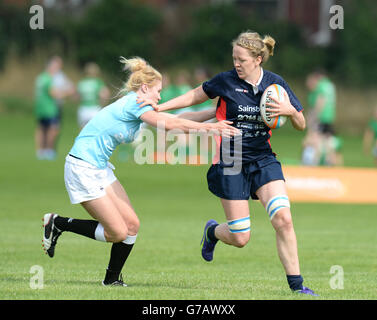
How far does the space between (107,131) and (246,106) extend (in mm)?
1361

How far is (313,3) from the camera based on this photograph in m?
47.0

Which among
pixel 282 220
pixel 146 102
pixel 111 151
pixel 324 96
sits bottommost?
pixel 282 220

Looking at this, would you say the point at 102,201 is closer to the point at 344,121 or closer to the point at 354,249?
the point at 354,249

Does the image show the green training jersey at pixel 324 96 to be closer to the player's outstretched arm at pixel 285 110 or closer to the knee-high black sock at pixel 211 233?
the knee-high black sock at pixel 211 233

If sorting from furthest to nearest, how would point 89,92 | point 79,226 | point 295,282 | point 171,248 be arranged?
point 89,92 < point 171,248 < point 79,226 < point 295,282

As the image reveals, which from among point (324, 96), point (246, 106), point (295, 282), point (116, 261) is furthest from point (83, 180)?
point (324, 96)

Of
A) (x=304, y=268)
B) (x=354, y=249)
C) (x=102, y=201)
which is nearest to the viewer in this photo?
(x=102, y=201)

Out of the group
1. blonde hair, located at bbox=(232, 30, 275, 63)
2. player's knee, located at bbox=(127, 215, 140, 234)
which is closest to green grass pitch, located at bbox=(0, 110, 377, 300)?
player's knee, located at bbox=(127, 215, 140, 234)

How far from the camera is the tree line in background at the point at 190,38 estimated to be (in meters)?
41.4

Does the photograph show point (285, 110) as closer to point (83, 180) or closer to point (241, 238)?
point (241, 238)

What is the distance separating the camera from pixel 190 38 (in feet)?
142

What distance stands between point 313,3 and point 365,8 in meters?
5.86

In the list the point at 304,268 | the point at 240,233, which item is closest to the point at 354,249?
the point at 304,268

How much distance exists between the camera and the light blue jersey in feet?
26.4
